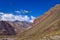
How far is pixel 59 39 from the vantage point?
520 feet

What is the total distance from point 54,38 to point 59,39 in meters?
7.01

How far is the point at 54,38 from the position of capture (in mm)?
164625
